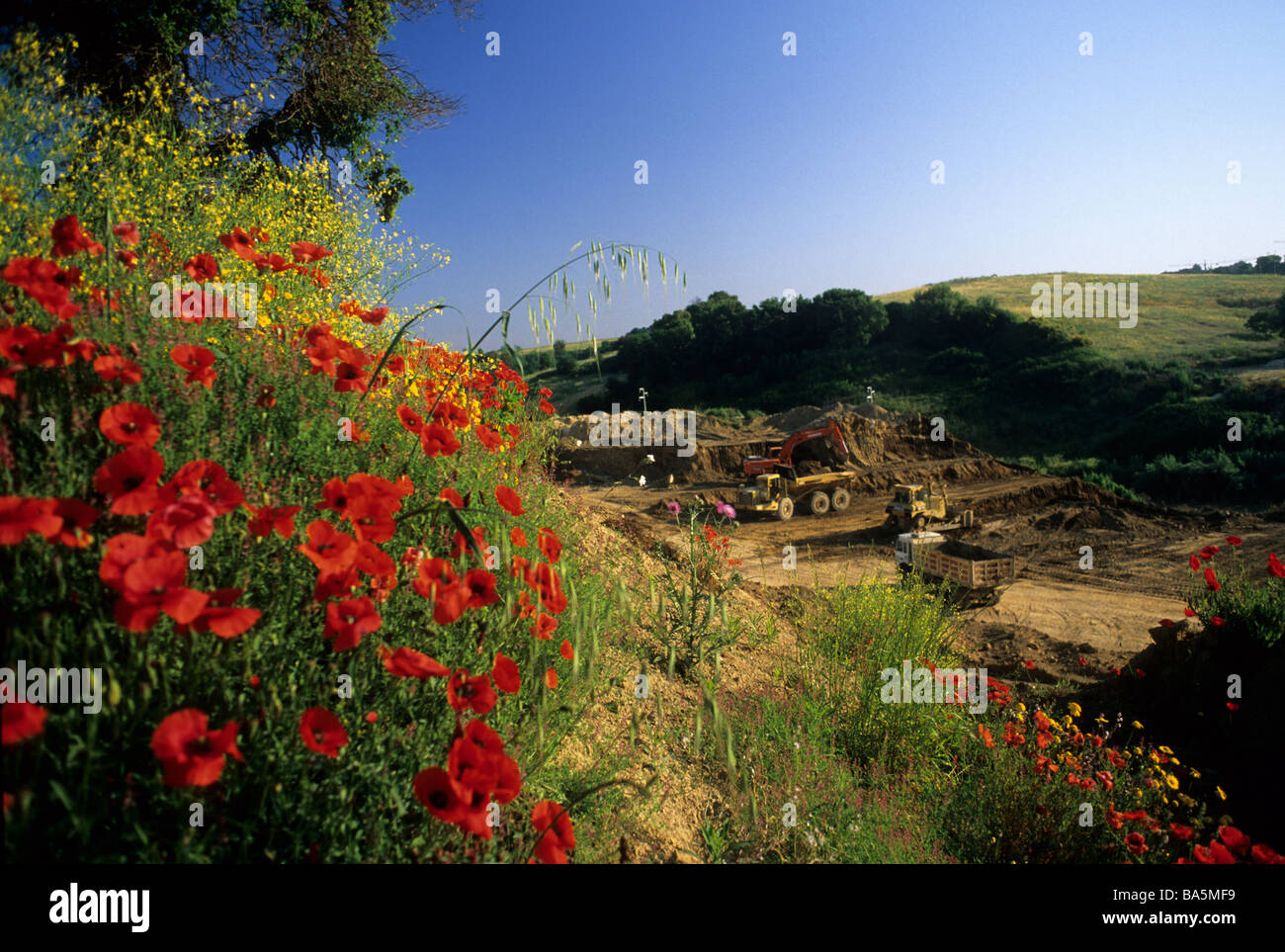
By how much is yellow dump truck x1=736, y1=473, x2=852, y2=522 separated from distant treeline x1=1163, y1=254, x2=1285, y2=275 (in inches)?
2956

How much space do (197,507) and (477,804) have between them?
0.80m

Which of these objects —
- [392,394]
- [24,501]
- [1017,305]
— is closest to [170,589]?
[24,501]

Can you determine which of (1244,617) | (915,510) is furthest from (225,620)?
(915,510)

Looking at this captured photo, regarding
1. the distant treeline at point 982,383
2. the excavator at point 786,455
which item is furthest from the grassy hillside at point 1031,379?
the excavator at point 786,455

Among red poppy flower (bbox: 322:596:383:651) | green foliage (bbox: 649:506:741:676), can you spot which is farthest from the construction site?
red poppy flower (bbox: 322:596:383:651)

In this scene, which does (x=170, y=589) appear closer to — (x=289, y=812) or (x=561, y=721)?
(x=289, y=812)

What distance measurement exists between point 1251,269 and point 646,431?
269 feet

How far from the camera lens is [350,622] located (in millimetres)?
1316

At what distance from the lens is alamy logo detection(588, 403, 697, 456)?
2217 centimetres

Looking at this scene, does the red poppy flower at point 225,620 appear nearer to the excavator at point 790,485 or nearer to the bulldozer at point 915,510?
the bulldozer at point 915,510

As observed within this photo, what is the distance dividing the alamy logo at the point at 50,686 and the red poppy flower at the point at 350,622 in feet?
1.35

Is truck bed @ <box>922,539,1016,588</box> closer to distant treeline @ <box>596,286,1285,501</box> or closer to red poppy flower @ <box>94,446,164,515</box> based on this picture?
red poppy flower @ <box>94,446,164,515</box>

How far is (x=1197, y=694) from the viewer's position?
204 inches

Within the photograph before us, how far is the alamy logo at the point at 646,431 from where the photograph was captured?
22.2 m
